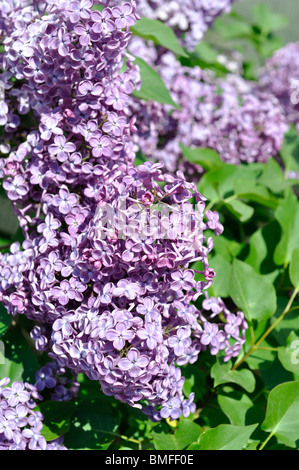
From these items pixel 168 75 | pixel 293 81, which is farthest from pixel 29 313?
pixel 293 81

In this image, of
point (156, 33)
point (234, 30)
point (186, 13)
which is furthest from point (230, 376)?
point (234, 30)

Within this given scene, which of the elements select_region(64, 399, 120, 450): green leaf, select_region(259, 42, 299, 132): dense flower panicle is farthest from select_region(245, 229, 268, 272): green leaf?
select_region(259, 42, 299, 132): dense flower panicle

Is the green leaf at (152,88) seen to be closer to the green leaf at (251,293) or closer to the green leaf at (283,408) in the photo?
the green leaf at (251,293)

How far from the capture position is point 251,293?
109 centimetres

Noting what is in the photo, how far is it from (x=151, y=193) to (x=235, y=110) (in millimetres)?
795

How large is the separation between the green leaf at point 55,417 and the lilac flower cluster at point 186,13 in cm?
98

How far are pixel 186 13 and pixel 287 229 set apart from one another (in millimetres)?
666

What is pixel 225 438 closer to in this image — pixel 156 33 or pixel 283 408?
pixel 283 408

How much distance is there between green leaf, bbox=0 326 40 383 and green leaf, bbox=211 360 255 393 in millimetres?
318

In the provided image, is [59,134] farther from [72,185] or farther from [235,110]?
[235,110]

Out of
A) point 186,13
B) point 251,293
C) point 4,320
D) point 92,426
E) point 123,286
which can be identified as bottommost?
point 92,426

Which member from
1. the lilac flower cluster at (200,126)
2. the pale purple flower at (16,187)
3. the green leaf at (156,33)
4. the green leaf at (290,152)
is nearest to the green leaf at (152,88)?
the green leaf at (156,33)

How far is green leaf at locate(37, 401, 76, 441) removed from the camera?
38.0 inches

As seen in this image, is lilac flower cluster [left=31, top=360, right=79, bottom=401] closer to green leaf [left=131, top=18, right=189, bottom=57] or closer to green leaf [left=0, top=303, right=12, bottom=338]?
green leaf [left=0, top=303, right=12, bottom=338]
